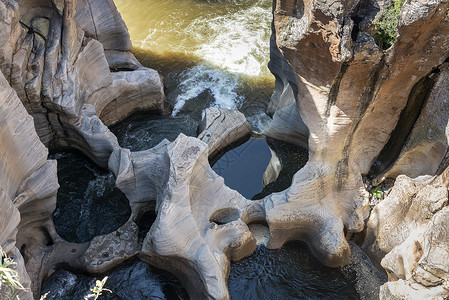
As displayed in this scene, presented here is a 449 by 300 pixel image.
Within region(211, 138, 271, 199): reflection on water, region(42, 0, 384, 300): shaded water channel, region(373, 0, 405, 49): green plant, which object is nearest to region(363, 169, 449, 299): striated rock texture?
region(42, 0, 384, 300): shaded water channel

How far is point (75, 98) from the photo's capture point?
8109mm

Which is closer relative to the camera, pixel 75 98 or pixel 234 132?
pixel 75 98

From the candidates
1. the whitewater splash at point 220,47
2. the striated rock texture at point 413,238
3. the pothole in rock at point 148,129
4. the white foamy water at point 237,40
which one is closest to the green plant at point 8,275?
the striated rock texture at point 413,238

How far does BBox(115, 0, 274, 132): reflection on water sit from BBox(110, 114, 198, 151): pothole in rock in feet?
2.09

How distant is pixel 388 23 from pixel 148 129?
18.0 feet

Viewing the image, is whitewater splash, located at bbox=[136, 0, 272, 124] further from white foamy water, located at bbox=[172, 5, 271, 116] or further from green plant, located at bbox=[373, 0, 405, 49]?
green plant, located at bbox=[373, 0, 405, 49]

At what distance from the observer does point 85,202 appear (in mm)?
8023

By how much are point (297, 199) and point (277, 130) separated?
2243 millimetres

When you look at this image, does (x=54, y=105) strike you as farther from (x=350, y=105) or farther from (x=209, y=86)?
(x=350, y=105)

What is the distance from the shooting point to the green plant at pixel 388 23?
233 inches

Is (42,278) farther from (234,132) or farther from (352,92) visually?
(352,92)

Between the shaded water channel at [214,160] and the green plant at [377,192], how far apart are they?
0.99 metres

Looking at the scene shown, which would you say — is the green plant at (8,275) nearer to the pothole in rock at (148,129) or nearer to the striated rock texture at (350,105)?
the striated rock texture at (350,105)

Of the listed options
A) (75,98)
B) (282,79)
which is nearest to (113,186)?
(75,98)
